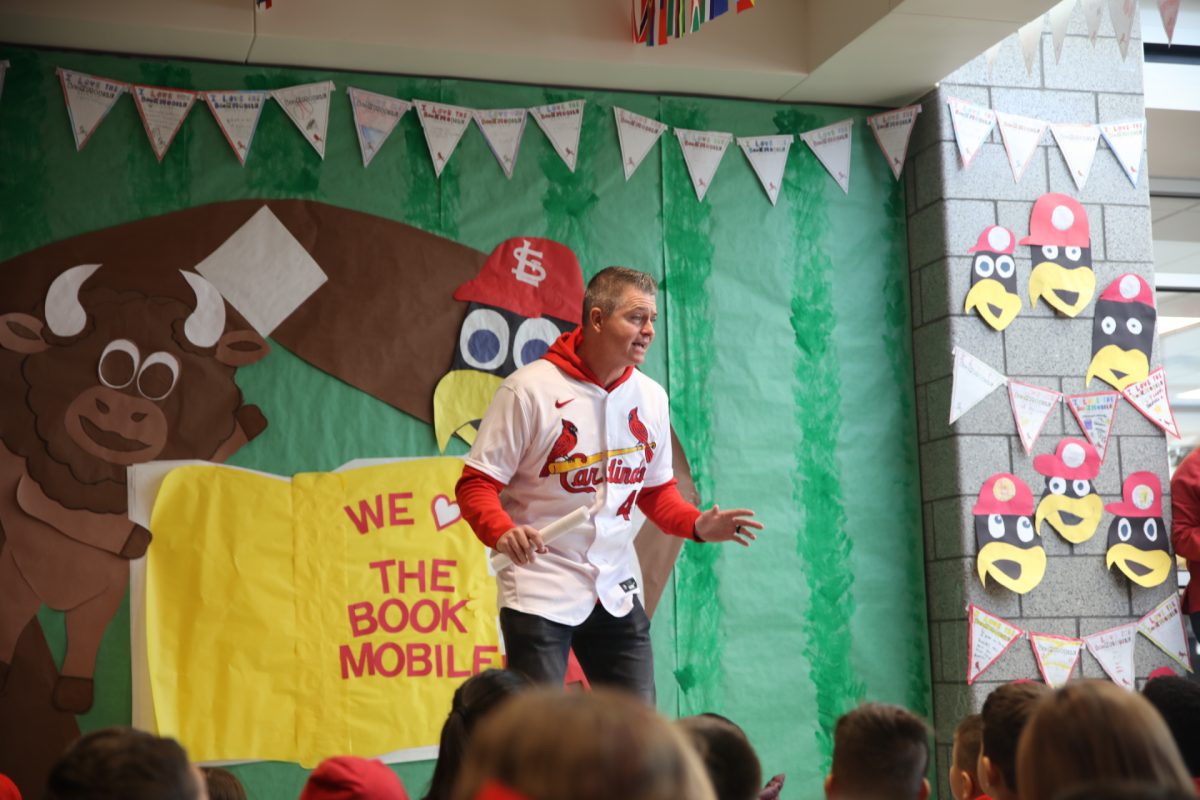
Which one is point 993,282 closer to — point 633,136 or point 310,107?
point 633,136

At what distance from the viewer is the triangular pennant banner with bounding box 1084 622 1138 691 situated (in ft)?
13.9

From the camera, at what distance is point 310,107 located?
4.04 metres

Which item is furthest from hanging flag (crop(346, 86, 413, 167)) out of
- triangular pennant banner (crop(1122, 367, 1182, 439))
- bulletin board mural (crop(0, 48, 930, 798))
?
triangular pennant banner (crop(1122, 367, 1182, 439))

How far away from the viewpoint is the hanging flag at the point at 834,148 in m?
4.48

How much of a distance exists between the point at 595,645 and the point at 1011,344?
203cm

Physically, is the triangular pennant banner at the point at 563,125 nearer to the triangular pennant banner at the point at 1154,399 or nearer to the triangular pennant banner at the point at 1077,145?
the triangular pennant banner at the point at 1077,145

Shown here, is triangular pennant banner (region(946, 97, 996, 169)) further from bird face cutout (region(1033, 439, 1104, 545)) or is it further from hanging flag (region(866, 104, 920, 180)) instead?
bird face cutout (region(1033, 439, 1104, 545))

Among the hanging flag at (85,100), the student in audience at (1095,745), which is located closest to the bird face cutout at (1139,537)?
the student in audience at (1095,745)

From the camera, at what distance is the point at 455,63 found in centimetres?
411

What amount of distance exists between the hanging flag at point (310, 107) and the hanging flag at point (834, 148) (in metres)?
1.60

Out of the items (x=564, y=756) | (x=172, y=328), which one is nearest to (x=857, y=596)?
(x=172, y=328)

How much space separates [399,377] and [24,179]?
4.02 ft

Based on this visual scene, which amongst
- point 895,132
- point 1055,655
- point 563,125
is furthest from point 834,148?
point 1055,655

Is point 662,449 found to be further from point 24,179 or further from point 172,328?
point 24,179
